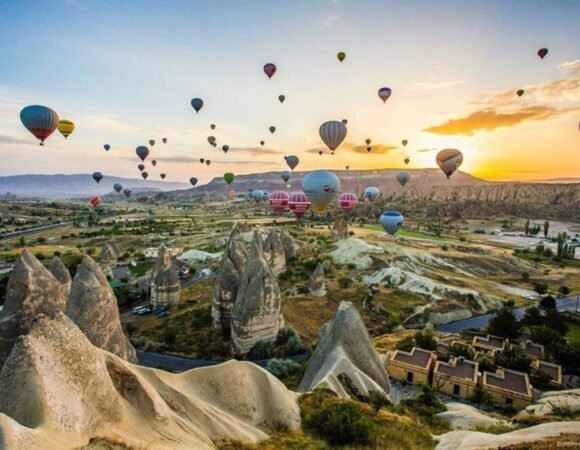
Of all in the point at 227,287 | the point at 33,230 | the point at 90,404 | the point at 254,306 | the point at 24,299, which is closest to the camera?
the point at 90,404

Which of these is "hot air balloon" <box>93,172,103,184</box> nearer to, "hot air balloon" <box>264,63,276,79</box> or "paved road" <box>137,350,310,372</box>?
"hot air balloon" <box>264,63,276,79</box>

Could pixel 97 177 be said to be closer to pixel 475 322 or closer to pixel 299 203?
pixel 299 203

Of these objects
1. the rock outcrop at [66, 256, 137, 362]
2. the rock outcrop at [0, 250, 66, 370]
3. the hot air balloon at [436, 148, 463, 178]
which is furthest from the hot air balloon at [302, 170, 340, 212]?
the rock outcrop at [0, 250, 66, 370]

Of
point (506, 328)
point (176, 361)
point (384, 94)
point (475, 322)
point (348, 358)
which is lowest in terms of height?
point (176, 361)

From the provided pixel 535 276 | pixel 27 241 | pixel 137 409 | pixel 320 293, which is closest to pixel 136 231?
pixel 27 241

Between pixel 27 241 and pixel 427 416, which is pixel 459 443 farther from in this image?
pixel 27 241

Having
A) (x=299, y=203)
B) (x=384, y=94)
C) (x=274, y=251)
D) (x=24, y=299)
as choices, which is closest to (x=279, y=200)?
(x=274, y=251)
